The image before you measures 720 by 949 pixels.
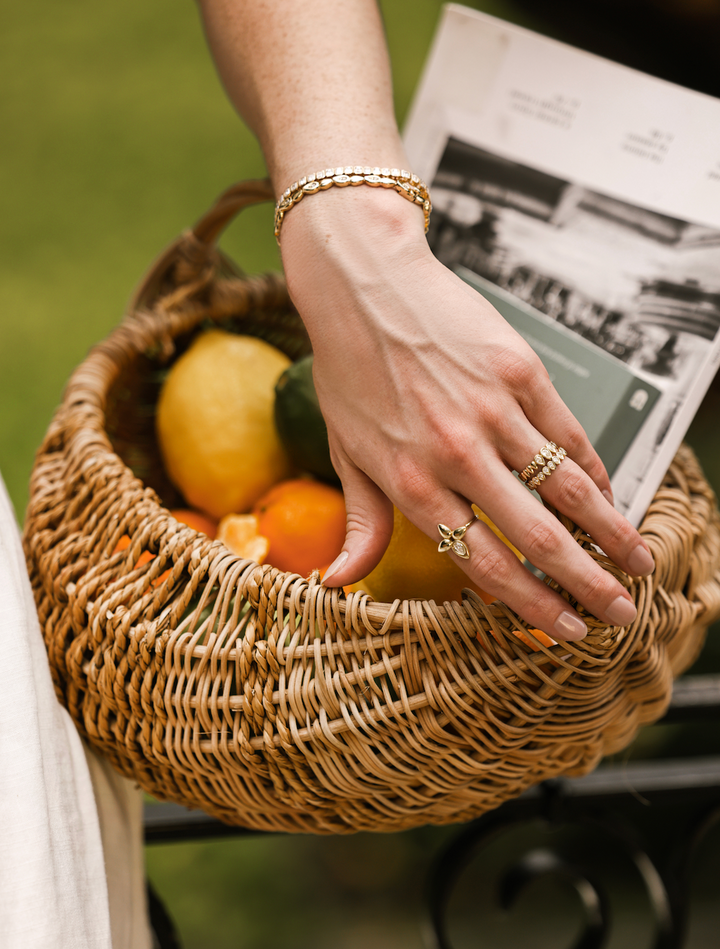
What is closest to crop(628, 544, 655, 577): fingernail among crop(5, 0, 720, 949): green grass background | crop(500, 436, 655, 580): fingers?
crop(500, 436, 655, 580): fingers

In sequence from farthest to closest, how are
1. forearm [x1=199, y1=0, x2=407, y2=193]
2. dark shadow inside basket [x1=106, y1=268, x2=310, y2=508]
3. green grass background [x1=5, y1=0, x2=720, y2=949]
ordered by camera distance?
green grass background [x1=5, y1=0, x2=720, y2=949] → dark shadow inside basket [x1=106, y1=268, x2=310, y2=508] → forearm [x1=199, y1=0, x2=407, y2=193]

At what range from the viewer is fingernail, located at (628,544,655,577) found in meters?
0.45

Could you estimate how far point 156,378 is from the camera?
0.83 metres

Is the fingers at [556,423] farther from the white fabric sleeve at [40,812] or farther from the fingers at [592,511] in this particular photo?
the white fabric sleeve at [40,812]

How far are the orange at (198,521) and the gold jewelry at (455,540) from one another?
0.97 ft

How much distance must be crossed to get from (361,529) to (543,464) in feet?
0.40

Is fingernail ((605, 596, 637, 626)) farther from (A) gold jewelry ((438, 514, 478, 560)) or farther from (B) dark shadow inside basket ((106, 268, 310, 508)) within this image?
(B) dark shadow inside basket ((106, 268, 310, 508))

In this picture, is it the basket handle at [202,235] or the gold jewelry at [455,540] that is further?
the basket handle at [202,235]

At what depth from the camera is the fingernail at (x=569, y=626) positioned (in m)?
0.42

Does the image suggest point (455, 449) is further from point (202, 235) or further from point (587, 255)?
point (202, 235)

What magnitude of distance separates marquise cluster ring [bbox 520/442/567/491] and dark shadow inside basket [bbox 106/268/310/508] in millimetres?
455

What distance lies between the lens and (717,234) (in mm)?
597

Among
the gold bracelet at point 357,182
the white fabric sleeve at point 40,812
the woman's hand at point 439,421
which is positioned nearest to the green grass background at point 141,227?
the white fabric sleeve at point 40,812

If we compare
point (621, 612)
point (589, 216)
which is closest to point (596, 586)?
point (621, 612)
